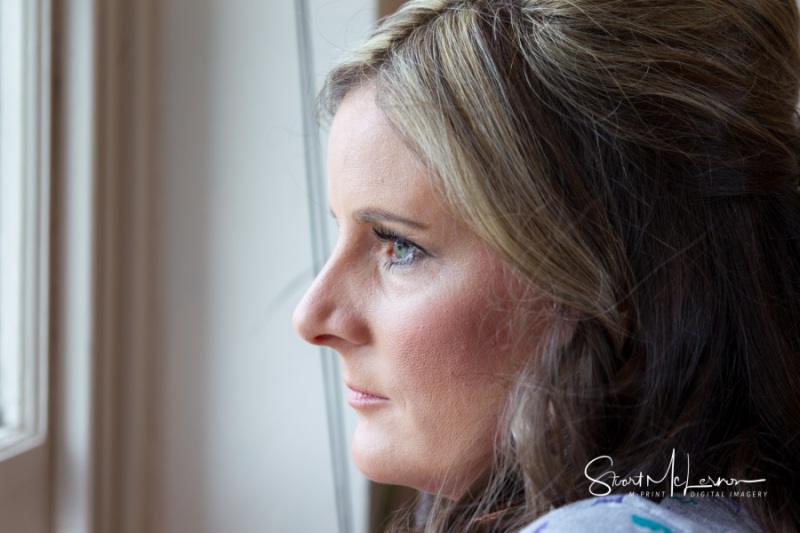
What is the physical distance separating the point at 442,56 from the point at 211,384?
0.66m

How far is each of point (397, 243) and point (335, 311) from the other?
0.10 meters

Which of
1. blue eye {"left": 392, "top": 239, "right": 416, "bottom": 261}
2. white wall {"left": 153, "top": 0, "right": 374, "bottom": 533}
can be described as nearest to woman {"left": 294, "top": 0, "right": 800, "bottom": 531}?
blue eye {"left": 392, "top": 239, "right": 416, "bottom": 261}

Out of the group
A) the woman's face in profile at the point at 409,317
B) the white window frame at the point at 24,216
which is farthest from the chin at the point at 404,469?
the white window frame at the point at 24,216

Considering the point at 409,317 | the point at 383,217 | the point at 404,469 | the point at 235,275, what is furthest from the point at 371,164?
the point at 235,275

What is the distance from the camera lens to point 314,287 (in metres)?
0.87

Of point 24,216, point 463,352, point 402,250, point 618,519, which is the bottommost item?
point 618,519

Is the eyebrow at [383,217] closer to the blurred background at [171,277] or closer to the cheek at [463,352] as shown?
the cheek at [463,352]

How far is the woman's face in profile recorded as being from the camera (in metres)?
0.78

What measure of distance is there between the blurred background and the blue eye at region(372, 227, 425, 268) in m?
0.36

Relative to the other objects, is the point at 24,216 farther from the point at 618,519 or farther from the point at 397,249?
the point at 618,519

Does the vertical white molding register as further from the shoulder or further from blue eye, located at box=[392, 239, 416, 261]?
the shoulder

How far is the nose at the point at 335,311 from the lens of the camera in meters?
0.85

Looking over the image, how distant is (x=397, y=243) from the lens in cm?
83

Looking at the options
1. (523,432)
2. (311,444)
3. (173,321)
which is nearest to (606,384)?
(523,432)
